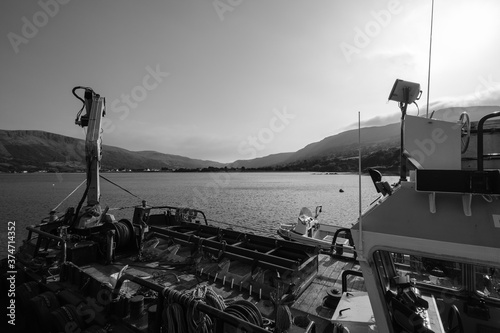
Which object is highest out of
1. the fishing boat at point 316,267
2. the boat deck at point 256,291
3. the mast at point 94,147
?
the mast at point 94,147

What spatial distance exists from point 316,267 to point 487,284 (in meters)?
4.21

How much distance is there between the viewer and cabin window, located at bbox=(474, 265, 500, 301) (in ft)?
13.6

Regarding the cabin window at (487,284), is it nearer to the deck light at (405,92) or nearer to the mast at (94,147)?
the deck light at (405,92)

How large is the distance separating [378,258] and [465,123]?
5.95 feet

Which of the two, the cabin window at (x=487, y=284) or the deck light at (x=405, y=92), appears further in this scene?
the cabin window at (x=487, y=284)

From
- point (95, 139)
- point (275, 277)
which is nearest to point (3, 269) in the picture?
point (95, 139)

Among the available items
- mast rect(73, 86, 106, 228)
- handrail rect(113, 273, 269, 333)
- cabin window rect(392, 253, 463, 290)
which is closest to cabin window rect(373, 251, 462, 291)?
cabin window rect(392, 253, 463, 290)

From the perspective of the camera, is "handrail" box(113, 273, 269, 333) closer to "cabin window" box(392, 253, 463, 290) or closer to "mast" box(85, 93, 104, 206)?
"cabin window" box(392, 253, 463, 290)

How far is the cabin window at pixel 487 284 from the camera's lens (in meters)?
4.16

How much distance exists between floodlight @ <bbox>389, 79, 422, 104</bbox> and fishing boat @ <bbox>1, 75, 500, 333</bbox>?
0.5 inches

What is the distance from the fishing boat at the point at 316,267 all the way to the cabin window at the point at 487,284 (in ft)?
0.06

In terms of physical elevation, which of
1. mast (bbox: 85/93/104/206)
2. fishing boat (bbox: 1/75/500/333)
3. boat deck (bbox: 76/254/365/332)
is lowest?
boat deck (bbox: 76/254/365/332)

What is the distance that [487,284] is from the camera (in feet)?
13.9

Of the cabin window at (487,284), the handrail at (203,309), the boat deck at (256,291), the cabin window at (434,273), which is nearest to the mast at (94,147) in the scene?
the boat deck at (256,291)
